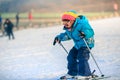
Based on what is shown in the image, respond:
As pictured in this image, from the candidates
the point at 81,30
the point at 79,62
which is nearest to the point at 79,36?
the point at 81,30

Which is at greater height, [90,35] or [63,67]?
[90,35]

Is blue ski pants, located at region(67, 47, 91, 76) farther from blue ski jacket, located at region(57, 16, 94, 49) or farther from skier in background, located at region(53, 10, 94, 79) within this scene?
blue ski jacket, located at region(57, 16, 94, 49)

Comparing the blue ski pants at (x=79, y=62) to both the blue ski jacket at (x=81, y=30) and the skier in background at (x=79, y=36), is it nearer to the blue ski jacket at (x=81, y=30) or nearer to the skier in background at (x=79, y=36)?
the skier in background at (x=79, y=36)

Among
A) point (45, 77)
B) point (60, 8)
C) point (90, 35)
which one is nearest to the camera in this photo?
point (90, 35)

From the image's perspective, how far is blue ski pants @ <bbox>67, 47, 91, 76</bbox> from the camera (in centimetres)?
735

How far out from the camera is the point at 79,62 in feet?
24.3

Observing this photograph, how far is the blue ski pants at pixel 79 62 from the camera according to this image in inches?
289

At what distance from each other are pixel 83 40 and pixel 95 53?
511 cm

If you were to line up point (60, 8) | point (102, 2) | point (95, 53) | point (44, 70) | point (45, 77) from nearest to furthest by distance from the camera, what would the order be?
point (45, 77)
point (44, 70)
point (95, 53)
point (60, 8)
point (102, 2)

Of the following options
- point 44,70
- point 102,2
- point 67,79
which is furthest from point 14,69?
point 102,2

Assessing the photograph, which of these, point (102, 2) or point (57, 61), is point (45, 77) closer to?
point (57, 61)

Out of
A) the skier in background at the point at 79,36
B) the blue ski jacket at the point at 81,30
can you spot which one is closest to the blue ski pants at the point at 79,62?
the skier in background at the point at 79,36

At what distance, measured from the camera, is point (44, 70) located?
30.7ft

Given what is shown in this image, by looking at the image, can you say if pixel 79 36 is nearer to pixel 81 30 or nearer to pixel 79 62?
pixel 81 30
